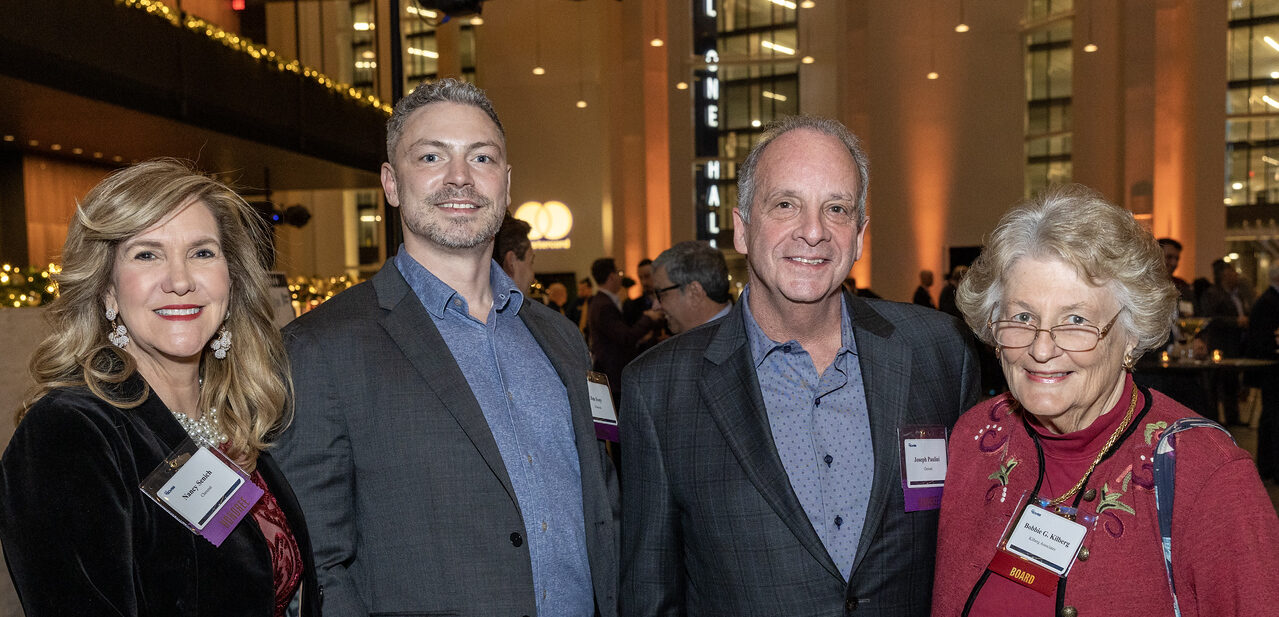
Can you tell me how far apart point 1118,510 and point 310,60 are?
18062mm

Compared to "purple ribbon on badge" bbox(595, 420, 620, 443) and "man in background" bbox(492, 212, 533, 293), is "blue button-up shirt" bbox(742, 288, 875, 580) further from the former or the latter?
"man in background" bbox(492, 212, 533, 293)

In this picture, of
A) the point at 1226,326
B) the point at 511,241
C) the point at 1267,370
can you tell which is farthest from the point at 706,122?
the point at 511,241

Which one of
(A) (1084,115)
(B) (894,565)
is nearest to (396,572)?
(B) (894,565)

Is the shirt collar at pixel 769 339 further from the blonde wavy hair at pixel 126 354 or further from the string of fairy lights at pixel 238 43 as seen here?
the string of fairy lights at pixel 238 43

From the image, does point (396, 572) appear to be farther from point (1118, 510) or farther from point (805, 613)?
point (1118, 510)

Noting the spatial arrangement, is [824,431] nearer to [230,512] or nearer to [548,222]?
[230,512]

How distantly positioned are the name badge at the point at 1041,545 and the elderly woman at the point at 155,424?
4.22ft

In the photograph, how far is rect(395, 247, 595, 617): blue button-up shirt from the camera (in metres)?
1.87

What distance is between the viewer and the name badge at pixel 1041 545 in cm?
154

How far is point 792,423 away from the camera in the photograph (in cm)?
190

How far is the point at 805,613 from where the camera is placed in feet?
5.82

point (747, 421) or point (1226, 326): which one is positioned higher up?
point (747, 421)

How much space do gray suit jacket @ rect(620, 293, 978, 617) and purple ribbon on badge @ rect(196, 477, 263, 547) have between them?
30.4 inches

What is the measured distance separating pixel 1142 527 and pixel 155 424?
5.69ft
